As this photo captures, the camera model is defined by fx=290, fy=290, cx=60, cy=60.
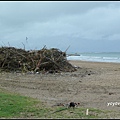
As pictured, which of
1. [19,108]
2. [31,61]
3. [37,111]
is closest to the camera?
[37,111]

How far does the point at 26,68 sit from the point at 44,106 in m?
13.7

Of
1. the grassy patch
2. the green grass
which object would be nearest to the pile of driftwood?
the grassy patch

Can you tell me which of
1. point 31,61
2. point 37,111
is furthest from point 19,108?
point 31,61

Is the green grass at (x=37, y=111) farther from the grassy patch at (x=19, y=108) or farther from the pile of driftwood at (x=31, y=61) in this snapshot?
the pile of driftwood at (x=31, y=61)

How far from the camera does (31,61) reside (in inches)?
899

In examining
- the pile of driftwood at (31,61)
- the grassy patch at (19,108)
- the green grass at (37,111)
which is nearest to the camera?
the green grass at (37,111)

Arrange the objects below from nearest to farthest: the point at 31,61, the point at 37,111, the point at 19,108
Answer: the point at 37,111
the point at 19,108
the point at 31,61

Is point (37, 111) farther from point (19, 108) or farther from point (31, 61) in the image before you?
point (31, 61)

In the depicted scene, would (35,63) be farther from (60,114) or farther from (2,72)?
(60,114)

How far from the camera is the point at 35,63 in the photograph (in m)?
22.6

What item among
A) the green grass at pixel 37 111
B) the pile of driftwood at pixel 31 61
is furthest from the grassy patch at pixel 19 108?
the pile of driftwood at pixel 31 61

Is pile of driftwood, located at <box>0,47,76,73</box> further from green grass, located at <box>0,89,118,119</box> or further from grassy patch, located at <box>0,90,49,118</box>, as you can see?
green grass, located at <box>0,89,118,119</box>

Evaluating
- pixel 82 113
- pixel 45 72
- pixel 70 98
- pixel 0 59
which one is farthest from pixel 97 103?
pixel 0 59

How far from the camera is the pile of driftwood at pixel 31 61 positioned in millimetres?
22359
